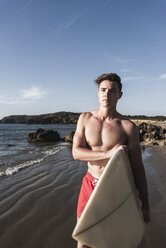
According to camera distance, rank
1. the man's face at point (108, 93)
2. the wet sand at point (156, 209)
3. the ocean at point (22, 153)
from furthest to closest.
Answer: the ocean at point (22, 153) < the wet sand at point (156, 209) < the man's face at point (108, 93)

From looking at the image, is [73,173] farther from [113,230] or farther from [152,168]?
[113,230]

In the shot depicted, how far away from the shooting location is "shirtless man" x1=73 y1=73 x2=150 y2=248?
6.55 feet

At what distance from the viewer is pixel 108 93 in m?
2.16

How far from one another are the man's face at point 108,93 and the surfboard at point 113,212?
2.16 ft

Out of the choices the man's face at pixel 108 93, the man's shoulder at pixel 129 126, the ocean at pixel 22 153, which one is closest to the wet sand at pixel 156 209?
the man's shoulder at pixel 129 126

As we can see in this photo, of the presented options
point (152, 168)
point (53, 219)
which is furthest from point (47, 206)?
point (152, 168)

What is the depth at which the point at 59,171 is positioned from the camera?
7180 millimetres

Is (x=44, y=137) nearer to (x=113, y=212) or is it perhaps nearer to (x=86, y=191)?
(x=86, y=191)

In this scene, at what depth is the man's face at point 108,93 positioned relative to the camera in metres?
2.16

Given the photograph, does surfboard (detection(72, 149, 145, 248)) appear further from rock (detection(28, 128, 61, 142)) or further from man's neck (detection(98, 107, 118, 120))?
rock (detection(28, 128, 61, 142))

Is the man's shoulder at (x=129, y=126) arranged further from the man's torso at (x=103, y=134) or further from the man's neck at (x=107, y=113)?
the man's neck at (x=107, y=113)

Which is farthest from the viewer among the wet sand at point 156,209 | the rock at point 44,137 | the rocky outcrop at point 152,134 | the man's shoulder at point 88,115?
the rock at point 44,137

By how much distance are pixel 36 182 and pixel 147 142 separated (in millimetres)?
11394

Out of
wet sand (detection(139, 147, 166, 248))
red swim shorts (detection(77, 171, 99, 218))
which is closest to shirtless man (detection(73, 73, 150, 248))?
red swim shorts (detection(77, 171, 99, 218))
